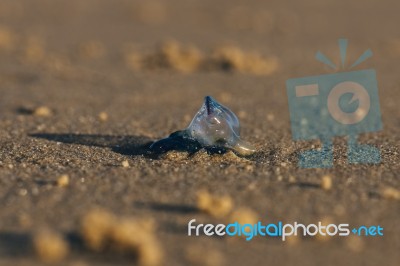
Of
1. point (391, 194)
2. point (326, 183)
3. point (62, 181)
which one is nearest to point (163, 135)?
point (62, 181)

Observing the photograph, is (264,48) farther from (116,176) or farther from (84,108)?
(116,176)

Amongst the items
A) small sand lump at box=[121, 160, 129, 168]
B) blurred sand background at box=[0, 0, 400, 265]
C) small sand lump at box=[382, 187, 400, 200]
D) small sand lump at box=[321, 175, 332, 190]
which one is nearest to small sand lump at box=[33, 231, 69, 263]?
blurred sand background at box=[0, 0, 400, 265]

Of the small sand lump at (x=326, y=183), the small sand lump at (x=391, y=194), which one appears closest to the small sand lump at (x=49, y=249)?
the small sand lump at (x=326, y=183)

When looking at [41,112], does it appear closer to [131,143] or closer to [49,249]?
[131,143]

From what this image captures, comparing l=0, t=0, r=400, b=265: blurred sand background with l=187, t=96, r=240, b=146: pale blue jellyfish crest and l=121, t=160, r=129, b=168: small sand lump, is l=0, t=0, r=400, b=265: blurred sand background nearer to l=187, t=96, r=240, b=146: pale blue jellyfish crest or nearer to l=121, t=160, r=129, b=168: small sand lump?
l=121, t=160, r=129, b=168: small sand lump

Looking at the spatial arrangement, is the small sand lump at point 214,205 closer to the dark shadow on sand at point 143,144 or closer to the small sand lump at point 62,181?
the small sand lump at point 62,181
